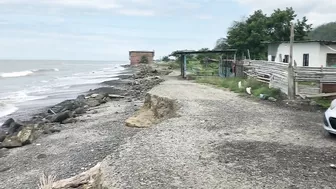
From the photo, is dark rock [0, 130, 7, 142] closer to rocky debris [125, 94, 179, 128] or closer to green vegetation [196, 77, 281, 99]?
rocky debris [125, 94, 179, 128]

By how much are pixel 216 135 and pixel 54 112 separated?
12.2 meters

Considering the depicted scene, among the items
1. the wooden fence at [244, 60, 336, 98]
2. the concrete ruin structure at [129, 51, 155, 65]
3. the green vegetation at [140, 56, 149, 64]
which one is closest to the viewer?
the wooden fence at [244, 60, 336, 98]

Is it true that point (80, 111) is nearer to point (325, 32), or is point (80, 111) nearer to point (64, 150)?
point (64, 150)

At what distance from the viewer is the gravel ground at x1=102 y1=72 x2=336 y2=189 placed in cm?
577

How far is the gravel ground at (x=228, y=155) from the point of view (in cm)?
577

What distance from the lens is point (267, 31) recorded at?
37938 mm

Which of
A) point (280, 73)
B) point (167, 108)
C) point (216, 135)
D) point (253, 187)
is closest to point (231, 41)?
point (280, 73)

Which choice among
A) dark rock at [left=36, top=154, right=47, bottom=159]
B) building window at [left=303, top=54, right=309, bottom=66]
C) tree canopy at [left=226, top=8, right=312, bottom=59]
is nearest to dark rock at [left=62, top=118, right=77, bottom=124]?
dark rock at [left=36, top=154, right=47, bottom=159]

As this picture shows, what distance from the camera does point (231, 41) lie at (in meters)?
40.6

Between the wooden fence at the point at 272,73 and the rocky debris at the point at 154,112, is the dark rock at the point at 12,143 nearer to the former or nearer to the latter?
the rocky debris at the point at 154,112

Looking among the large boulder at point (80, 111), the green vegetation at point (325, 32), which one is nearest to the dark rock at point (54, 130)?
the large boulder at point (80, 111)

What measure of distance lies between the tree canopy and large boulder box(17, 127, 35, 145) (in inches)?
1095

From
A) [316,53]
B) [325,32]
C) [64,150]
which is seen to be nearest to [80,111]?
[64,150]

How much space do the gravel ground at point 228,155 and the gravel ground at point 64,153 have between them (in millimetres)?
1380
